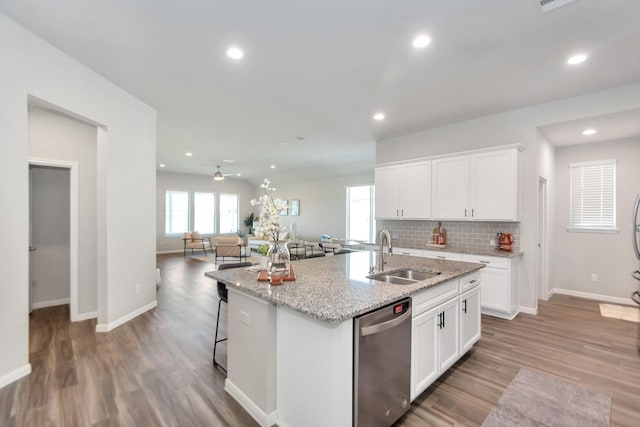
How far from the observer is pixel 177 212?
11055mm

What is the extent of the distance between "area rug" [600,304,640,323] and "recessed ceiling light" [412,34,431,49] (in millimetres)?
4468

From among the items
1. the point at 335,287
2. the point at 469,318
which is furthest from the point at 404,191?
the point at 335,287

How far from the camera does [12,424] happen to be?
193 cm

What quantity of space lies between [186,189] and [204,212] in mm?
1153

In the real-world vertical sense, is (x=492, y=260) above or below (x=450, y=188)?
below

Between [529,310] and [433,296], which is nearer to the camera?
[433,296]

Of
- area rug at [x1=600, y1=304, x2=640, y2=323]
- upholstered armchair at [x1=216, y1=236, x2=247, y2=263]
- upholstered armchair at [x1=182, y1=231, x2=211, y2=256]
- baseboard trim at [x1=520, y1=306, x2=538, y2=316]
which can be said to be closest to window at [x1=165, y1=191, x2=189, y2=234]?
upholstered armchair at [x1=182, y1=231, x2=211, y2=256]

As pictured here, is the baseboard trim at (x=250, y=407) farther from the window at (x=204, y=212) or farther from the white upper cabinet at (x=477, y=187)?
the window at (x=204, y=212)

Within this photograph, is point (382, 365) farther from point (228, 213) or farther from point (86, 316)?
point (228, 213)

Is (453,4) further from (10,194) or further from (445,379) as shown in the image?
(10,194)

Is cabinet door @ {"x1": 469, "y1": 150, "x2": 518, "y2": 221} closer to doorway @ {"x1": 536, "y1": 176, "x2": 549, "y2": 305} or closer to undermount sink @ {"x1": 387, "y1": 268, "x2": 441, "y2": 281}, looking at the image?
doorway @ {"x1": 536, "y1": 176, "x2": 549, "y2": 305}

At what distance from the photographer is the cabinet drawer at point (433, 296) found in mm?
2084

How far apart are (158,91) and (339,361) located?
3.82 m

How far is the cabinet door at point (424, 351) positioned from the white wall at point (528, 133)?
2.76 meters
